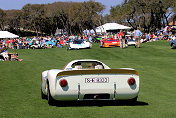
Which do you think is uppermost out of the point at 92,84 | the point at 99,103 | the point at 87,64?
the point at 87,64

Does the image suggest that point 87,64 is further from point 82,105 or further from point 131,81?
point 131,81

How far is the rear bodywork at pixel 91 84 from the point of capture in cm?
789

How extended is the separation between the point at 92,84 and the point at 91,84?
2 centimetres

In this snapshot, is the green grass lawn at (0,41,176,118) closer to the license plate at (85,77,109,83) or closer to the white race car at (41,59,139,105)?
the white race car at (41,59,139,105)

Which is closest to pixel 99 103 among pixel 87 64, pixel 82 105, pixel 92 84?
pixel 82 105

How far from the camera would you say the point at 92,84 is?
312 inches

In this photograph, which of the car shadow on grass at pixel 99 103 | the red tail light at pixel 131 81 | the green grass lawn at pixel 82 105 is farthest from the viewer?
the car shadow on grass at pixel 99 103

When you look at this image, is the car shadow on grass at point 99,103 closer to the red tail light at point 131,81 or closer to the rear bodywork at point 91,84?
the rear bodywork at point 91,84

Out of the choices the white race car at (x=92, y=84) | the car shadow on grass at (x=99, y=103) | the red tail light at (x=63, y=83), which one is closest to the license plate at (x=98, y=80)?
the white race car at (x=92, y=84)

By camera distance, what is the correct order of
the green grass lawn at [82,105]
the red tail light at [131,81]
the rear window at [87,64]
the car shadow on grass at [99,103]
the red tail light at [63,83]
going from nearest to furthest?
the green grass lawn at [82,105] → the red tail light at [63,83] → the red tail light at [131,81] → the car shadow on grass at [99,103] → the rear window at [87,64]

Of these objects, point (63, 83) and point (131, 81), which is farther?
point (131, 81)

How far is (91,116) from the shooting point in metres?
6.98

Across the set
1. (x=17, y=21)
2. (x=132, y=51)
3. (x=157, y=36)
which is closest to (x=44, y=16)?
(x=17, y=21)

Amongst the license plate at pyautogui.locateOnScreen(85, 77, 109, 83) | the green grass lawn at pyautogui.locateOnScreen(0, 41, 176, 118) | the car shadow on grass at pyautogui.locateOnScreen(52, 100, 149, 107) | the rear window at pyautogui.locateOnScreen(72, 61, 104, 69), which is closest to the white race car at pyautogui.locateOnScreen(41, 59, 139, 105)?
the license plate at pyautogui.locateOnScreen(85, 77, 109, 83)
